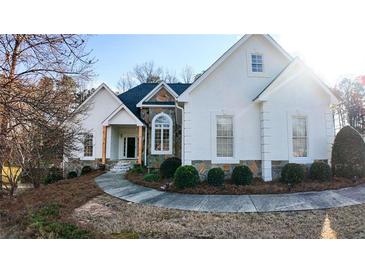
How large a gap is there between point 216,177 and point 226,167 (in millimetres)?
759

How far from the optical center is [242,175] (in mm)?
5863

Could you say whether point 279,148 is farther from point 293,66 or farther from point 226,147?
point 293,66

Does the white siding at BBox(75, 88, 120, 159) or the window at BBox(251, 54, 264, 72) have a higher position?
the window at BBox(251, 54, 264, 72)

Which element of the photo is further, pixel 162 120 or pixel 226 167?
pixel 162 120

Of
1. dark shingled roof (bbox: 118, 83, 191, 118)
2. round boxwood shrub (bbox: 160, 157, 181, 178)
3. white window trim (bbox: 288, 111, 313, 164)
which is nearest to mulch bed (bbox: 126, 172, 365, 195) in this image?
white window trim (bbox: 288, 111, 313, 164)

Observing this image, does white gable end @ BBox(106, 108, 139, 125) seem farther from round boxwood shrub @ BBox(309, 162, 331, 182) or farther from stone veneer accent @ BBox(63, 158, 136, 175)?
round boxwood shrub @ BBox(309, 162, 331, 182)

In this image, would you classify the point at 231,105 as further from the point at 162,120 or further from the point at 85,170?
the point at 85,170

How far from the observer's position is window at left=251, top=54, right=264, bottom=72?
21.9ft

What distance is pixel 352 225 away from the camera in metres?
3.51

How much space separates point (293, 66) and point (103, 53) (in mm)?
5681

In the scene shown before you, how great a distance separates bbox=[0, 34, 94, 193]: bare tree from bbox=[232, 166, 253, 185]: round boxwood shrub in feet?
15.6

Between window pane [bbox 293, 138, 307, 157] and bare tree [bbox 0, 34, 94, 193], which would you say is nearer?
bare tree [bbox 0, 34, 94, 193]

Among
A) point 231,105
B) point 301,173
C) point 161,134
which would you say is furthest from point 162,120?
point 301,173
